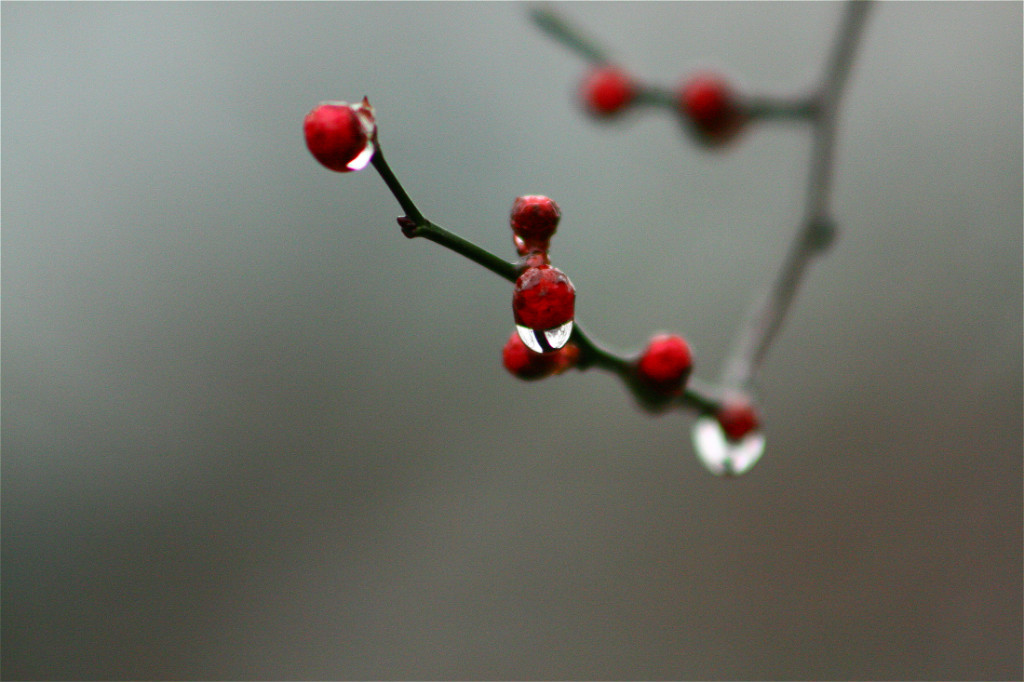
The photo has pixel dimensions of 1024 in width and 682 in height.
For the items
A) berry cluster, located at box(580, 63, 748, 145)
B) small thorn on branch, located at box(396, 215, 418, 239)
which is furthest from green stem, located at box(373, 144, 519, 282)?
berry cluster, located at box(580, 63, 748, 145)

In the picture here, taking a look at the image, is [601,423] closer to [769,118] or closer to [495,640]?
[495,640]

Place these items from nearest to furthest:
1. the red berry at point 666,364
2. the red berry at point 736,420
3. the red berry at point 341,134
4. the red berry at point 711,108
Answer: the red berry at point 341,134, the red berry at point 666,364, the red berry at point 736,420, the red berry at point 711,108

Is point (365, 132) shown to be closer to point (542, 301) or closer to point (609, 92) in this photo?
point (542, 301)

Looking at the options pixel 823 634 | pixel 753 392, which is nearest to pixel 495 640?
pixel 823 634

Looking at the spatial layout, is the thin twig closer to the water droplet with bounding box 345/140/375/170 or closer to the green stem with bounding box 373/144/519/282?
the green stem with bounding box 373/144/519/282

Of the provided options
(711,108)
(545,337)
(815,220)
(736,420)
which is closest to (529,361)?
(545,337)

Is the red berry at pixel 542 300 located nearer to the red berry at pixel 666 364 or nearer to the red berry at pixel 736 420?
the red berry at pixel 666 364

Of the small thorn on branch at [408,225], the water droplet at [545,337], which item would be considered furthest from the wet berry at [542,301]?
the small thorn on branch at [408,225]
